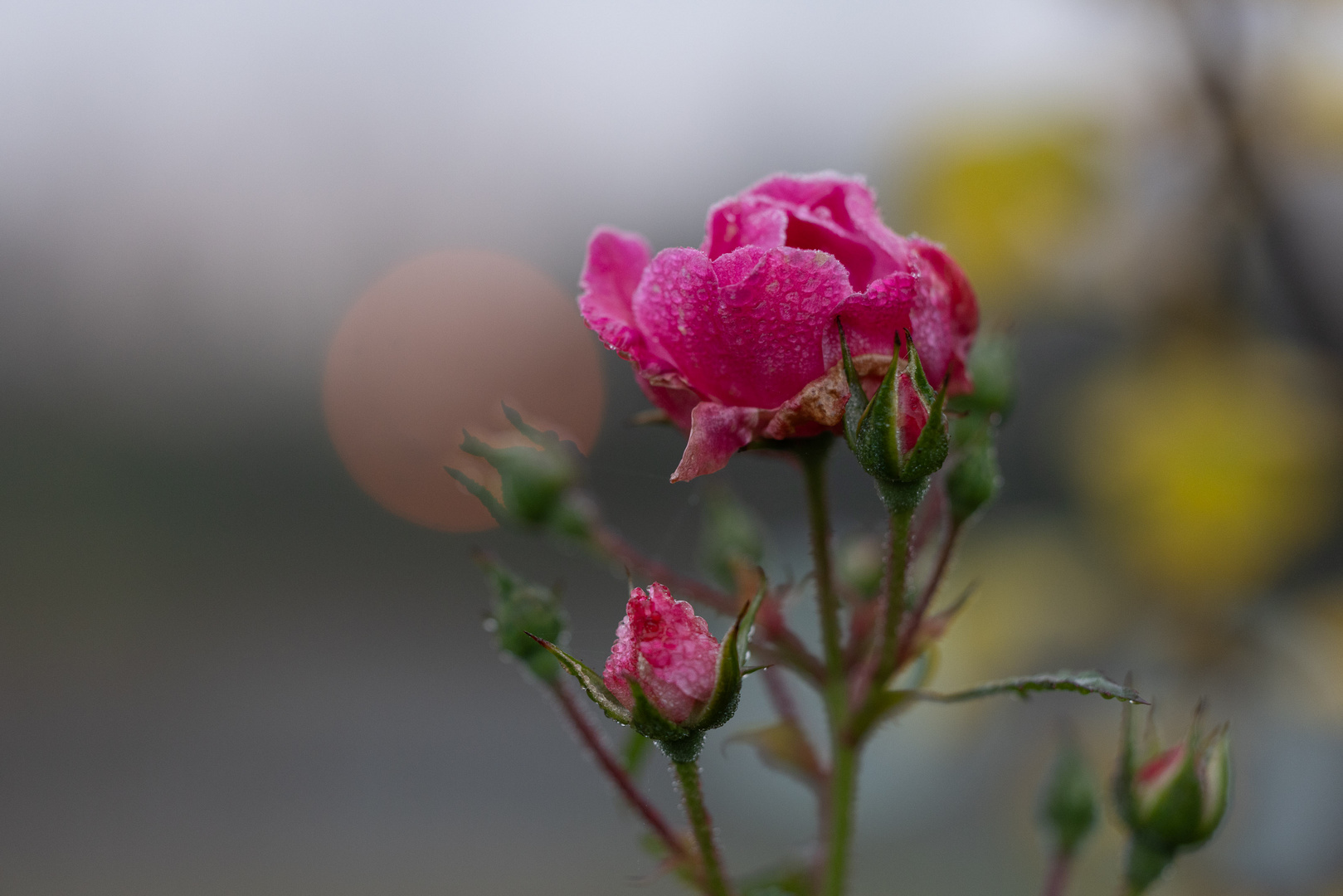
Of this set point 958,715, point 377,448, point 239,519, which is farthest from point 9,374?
point 958,715

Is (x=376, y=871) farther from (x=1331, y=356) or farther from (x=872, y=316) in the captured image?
(x=872, y=316)

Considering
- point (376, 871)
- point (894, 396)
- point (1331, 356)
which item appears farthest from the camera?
point (376, 871)

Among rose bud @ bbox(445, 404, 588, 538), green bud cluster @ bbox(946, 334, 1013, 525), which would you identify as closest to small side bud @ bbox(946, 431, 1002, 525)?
green bud cluster @ bbox(946, 334, 1013, 525)

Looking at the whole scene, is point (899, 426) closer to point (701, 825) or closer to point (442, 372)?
point (701, 825)

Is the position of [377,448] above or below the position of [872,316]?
below

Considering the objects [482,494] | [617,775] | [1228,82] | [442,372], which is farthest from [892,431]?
[442,372]

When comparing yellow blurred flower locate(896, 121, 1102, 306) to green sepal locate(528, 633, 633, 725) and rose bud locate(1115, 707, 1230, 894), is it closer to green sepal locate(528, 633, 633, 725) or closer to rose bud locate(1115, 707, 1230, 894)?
rose bud locate(1115, 707, 1230, 894)
